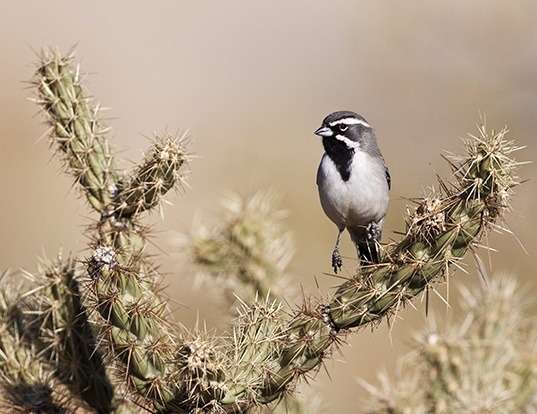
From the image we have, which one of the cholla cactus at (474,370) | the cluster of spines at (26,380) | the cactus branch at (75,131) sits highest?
the cholla cactus at (474,370)

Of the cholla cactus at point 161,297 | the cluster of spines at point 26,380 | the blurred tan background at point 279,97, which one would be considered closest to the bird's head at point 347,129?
the blurred tan background at point 279,97

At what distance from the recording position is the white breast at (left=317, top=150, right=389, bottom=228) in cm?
589

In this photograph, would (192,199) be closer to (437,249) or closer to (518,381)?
(518,381)

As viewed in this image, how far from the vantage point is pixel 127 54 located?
792 inches

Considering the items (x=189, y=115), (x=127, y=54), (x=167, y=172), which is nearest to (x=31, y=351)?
(x=167, y=172)

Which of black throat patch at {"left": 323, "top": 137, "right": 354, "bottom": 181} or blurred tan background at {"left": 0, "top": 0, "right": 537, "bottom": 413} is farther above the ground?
blurred tan background at {"left": 0, "top": 0, "right": 537, "bottom": 413}

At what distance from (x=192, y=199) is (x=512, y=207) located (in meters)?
11.1

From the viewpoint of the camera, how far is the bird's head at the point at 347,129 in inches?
235

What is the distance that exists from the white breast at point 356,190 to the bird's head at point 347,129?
3.2 inches

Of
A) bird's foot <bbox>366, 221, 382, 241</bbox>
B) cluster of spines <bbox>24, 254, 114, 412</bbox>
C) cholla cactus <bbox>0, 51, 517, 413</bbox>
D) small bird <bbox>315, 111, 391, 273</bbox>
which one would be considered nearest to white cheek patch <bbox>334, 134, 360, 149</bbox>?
small bird <bbox>315, 111, 391, 273</bbox>

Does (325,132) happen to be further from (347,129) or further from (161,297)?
(161,297)

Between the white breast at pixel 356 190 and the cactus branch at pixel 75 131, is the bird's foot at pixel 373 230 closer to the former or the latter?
the white breast at pixel 356 190

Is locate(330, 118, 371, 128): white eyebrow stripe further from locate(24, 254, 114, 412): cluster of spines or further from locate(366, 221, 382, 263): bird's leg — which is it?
locate(24, 254, 114, 412): cluster of spines

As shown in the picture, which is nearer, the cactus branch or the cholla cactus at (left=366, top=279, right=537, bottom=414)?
the cactus branch
